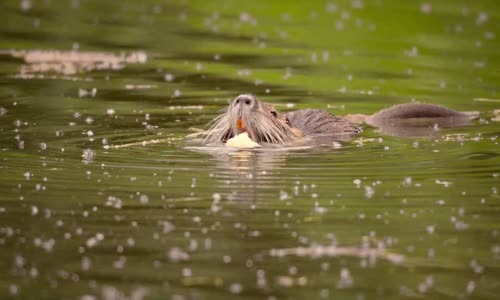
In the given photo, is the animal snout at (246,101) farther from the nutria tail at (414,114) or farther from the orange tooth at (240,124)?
the nutria tail at (414,114)

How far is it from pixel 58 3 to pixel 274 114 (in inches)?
530

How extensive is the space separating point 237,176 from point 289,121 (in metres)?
2.57

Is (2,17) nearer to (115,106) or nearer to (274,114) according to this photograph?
(115,106)

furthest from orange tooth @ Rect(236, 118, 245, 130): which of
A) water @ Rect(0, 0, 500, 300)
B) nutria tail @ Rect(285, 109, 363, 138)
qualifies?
nutria tail @ Rect(285, 109, 363, 138)

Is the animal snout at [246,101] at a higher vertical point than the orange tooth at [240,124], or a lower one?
higher

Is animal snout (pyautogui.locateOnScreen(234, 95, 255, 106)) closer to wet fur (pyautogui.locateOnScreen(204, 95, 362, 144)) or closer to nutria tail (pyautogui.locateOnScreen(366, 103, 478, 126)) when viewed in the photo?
wet fur (pyautogui.locateOnScreen(204, 95, 362, 144))

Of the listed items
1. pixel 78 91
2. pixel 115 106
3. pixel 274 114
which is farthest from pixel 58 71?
pixel 274 114

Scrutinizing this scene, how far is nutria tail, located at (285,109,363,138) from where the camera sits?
1214cm

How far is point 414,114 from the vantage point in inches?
514

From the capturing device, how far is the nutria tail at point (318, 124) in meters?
12.1

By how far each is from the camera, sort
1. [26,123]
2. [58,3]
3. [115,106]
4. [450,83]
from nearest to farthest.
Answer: [26,123], [115,106], [450,83], [58,3]

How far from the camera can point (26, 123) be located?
12531 millimetres

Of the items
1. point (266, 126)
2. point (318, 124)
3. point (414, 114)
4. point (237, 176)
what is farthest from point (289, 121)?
point (237, 176)

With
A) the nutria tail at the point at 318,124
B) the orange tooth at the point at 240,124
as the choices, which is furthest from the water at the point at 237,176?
the orange tooth at the point at 240,124
